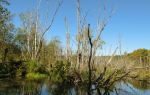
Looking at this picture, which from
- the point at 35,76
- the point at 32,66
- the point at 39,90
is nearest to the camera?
the point at 39,90

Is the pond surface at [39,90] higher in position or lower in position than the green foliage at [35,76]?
lower

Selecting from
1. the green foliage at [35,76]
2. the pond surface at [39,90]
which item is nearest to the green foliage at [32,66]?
the green foliage at [35,76]

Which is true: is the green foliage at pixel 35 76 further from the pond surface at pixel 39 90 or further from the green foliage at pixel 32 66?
the pond surface at pixel 39 90

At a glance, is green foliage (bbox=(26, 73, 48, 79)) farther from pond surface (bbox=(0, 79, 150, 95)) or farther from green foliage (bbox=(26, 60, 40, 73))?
pond surface (bbox=(0, 79, 150, 95))

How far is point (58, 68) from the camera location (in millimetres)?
24688

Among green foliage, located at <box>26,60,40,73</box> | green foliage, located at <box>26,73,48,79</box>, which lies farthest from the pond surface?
green foliage, located at <box>26,60,40,73</box>

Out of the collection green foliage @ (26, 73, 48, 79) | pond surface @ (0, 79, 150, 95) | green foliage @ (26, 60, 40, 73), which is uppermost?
green foliage @ (26, 60, 40, 73)

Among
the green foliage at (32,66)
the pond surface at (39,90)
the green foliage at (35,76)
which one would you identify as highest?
the green foliage at (32,66)

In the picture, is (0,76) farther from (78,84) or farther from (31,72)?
(78,84)

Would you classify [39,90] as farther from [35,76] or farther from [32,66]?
[32,66]

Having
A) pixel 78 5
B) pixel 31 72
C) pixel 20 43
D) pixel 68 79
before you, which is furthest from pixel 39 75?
pixel 20 43

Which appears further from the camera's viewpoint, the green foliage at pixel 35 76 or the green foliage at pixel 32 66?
the green foliage at pixel 32 66

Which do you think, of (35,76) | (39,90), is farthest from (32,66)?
(39,90)

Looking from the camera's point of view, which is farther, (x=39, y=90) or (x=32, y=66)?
(x=32, y=66)
